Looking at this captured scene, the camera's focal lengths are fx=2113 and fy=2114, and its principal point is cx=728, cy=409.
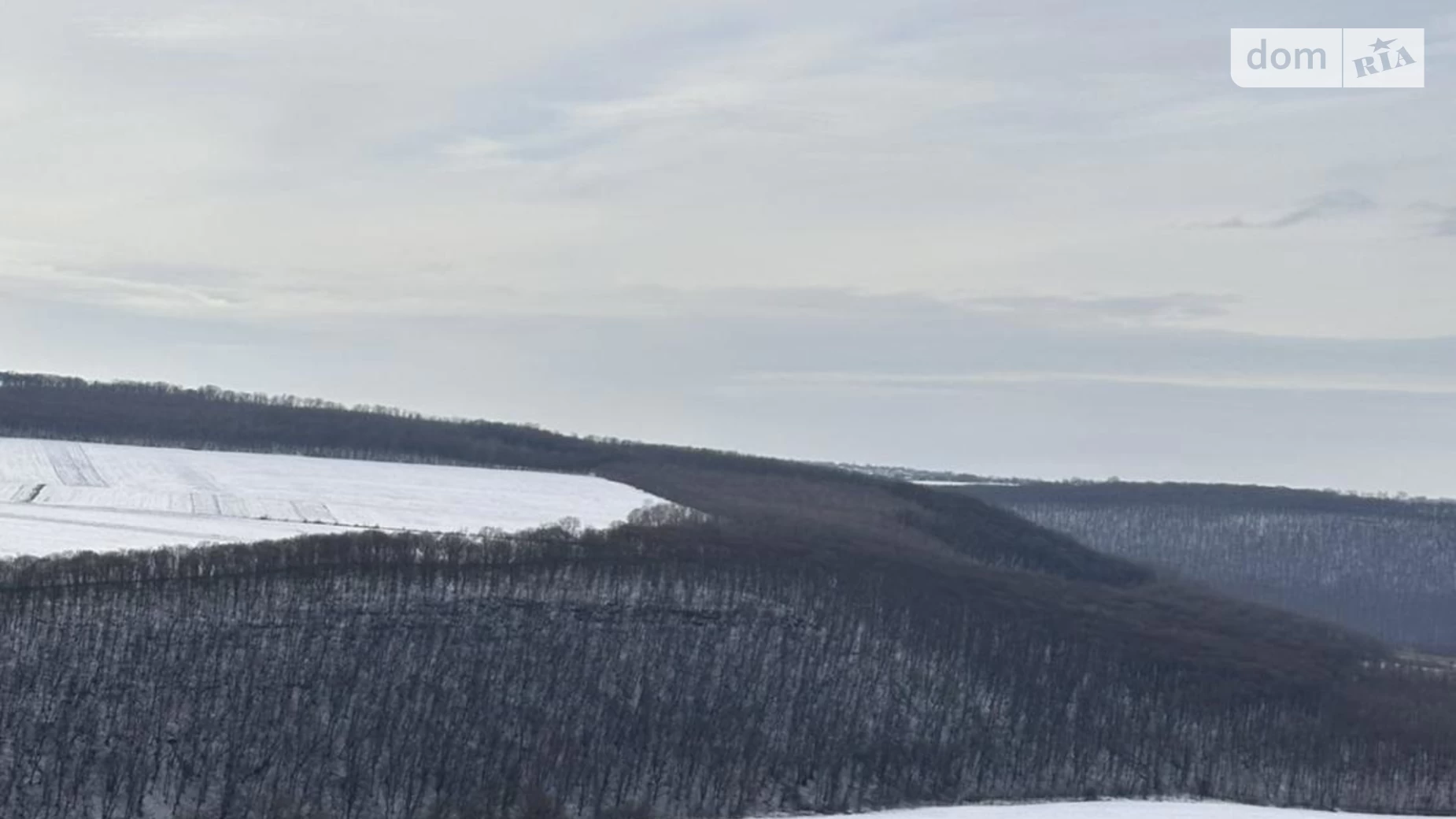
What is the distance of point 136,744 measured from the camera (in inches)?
3425

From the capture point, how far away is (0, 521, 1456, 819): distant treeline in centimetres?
8962

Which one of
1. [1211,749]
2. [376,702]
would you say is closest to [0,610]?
[376,702]

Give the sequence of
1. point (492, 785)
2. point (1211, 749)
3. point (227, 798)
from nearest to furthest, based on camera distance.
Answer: point (227, 798) < point (492, 785) < point (1211, 749)

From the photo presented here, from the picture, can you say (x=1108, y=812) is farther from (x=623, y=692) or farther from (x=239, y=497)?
(x=239, y=497)

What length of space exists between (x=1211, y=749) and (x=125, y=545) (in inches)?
2357

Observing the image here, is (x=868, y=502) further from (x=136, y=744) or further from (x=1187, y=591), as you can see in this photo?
(x=136, y=744)

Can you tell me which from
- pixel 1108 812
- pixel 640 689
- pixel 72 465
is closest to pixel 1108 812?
pixel 1108 812

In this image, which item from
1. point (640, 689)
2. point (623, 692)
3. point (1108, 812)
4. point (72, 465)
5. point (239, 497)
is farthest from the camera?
→ point (72, 465)

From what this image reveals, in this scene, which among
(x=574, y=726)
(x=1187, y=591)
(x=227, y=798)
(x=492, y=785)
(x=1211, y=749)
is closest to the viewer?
(x=227, y=798)

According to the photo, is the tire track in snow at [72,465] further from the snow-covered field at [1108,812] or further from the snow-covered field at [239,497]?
the snow-covered field at [1108,812]

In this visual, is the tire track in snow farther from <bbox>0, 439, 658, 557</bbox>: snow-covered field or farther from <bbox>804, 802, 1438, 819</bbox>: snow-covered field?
<bbox>804, 802, 1438, 819</bbox>: snow-covered field

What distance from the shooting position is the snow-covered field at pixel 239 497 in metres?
115

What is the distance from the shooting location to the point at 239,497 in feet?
454

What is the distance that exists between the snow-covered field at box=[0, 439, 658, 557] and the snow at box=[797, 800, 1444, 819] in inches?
1611
